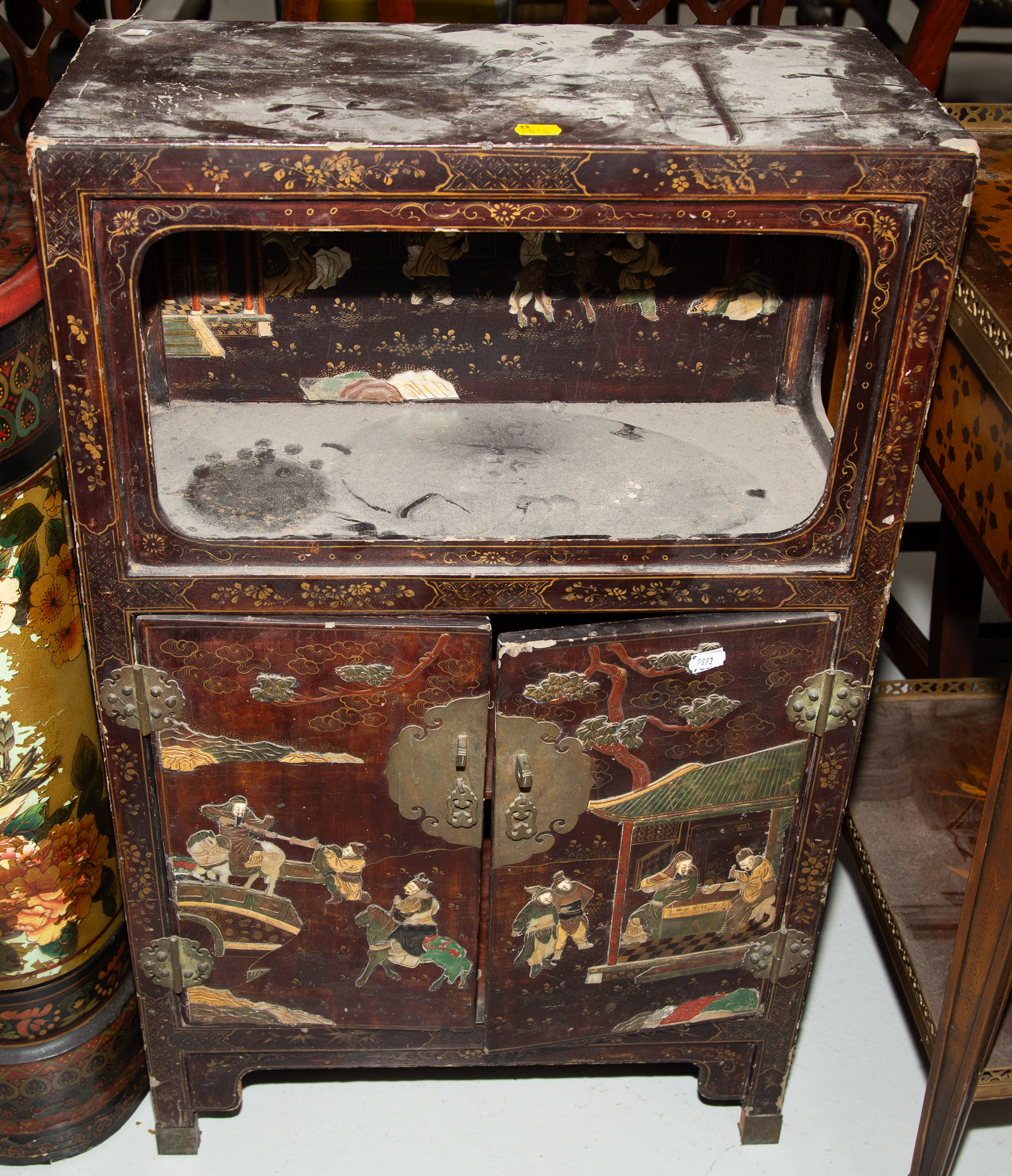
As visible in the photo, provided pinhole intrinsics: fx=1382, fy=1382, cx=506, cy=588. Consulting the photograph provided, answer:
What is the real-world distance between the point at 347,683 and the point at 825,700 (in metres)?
0.67

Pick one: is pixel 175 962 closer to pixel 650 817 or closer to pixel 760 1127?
pixel 650 817

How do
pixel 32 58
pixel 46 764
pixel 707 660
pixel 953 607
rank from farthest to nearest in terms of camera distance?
pixel 953 607, pixel 32 58, pixel 46 764, pixel 707 660

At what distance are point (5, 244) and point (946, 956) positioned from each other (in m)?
1.86

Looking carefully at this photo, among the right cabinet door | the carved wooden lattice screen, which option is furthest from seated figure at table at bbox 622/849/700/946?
the carved wooden lattice screen

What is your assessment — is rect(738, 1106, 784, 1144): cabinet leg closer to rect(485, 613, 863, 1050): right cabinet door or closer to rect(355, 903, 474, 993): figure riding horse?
rect(485, 613, 863, 1050): right cabinet door

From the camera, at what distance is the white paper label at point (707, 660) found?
1862 millimetres

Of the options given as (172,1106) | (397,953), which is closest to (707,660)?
(397,953)

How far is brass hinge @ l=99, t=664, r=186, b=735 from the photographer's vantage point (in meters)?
1.85

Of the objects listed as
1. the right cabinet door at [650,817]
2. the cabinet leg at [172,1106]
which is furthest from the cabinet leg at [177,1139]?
the right cabinet door at [650,817]

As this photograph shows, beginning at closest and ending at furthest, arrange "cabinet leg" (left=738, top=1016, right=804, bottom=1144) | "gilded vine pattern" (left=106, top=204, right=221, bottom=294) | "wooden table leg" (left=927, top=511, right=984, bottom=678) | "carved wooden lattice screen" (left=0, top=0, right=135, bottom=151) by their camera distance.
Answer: "gilded vine pattern" (left=106, top=204, right=221, bottom=294) < "cabinet leg" (left=738, top=1016, right=804, bottom=1144) < "carved wooden lattice screen" (left=0, top=0, right=135, bottom=151) < "wooden table leg" (left=927, top=511, right=984, bottom=678)

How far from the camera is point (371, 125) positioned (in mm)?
1569

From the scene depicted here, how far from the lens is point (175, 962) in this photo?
2.11 meters

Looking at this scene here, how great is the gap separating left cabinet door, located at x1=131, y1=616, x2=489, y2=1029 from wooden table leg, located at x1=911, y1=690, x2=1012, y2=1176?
698 mm

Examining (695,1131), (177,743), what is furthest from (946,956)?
(177,743)
